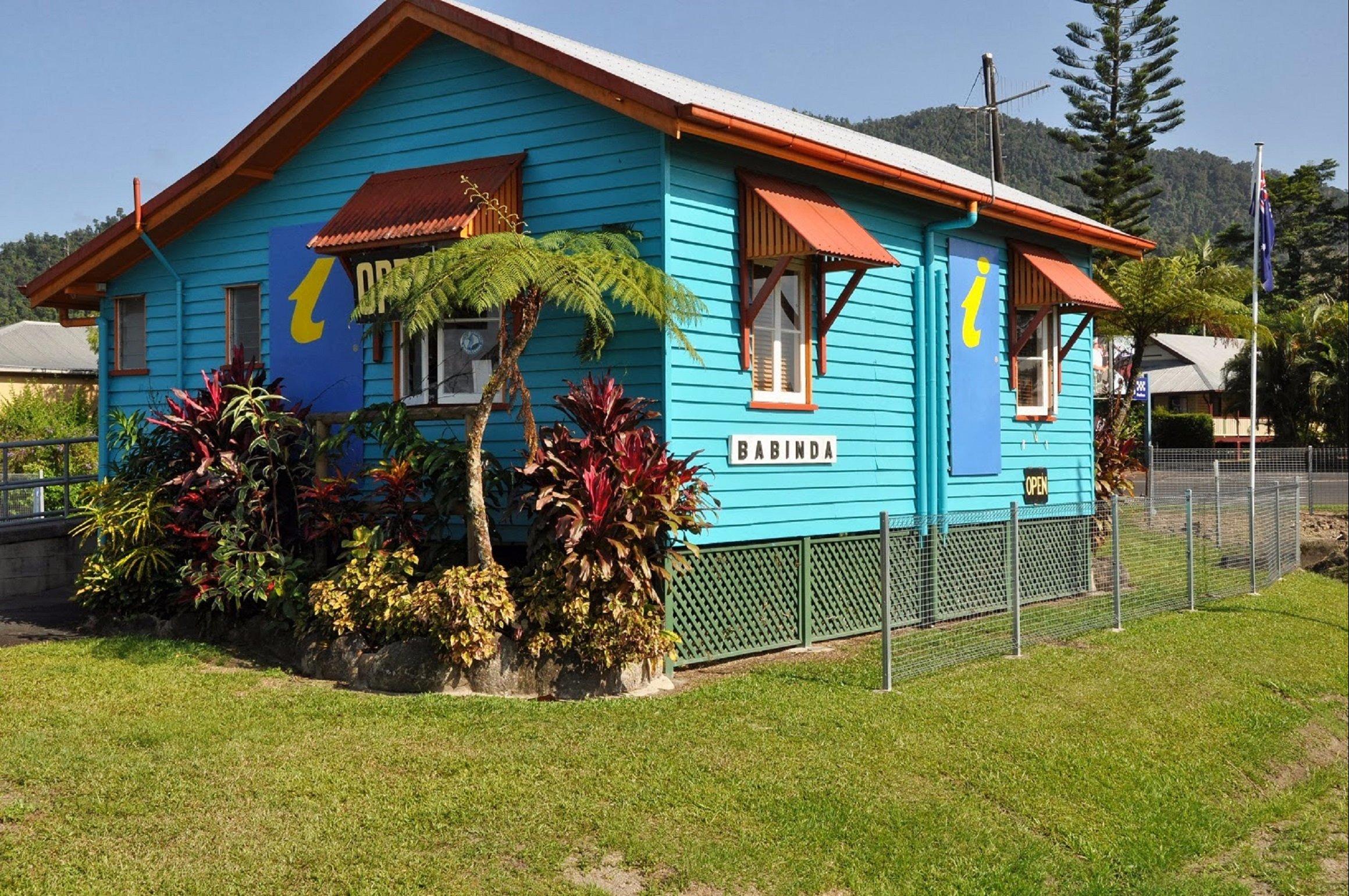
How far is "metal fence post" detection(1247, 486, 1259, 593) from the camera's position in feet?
57.1

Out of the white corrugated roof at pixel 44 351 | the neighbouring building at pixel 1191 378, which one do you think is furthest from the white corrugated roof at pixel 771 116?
the neighbouring building at pixel 1191 378

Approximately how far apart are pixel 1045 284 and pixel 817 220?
4.99 meters

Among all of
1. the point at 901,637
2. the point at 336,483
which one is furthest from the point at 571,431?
the point at 901,637

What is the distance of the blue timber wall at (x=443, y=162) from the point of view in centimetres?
1126

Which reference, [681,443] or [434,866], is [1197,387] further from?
[434,866]

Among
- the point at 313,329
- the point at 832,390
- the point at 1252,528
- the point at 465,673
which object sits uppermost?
the point at 313,329

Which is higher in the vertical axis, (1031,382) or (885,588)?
(1031,382)

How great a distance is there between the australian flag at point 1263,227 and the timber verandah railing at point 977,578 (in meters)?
4.70

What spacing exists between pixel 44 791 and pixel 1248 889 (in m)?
6.82

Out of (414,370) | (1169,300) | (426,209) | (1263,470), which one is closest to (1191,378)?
(1263,470)

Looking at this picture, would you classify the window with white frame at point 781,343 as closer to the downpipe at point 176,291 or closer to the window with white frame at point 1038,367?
the window with white frame at point 1038,367

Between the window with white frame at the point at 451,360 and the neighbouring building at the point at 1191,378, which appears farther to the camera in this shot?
the neighbouring building at the point at 1191,378

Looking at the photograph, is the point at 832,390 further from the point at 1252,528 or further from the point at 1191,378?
the point at 1191,378

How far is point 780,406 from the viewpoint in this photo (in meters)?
12.2
